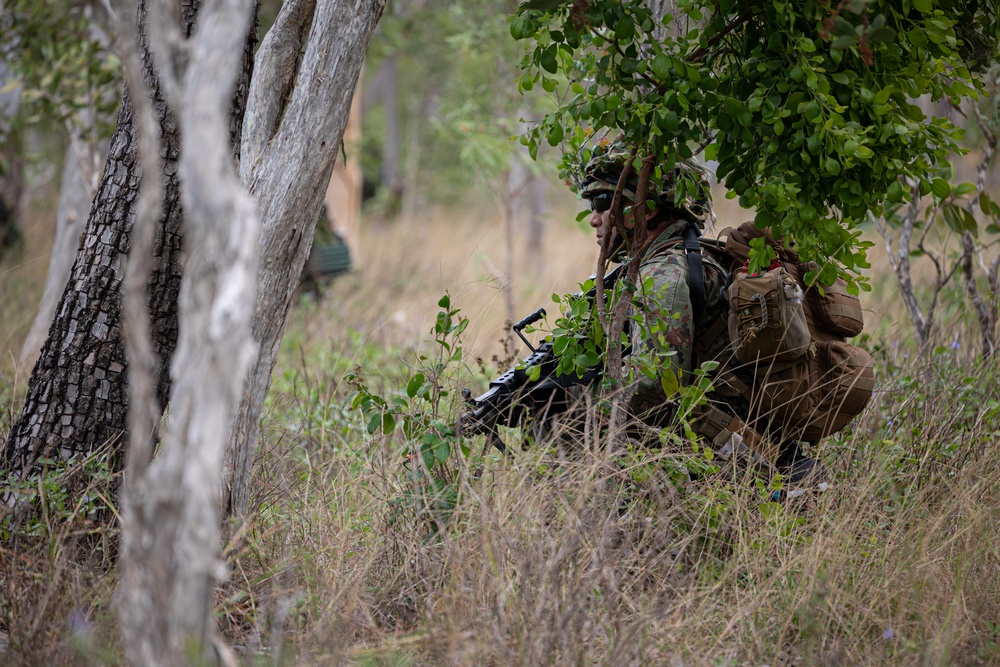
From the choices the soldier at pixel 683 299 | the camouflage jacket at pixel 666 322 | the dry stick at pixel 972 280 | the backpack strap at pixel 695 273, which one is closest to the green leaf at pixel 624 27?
the soldier at pixel 683 299

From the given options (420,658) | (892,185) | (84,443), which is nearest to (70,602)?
(84,443)

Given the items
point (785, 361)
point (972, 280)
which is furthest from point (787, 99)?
point (972, 280)

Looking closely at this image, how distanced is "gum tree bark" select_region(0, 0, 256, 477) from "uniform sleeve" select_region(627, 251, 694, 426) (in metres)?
1.50

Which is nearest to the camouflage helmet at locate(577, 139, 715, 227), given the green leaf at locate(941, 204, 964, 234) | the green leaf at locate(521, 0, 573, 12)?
the green leaf at locate(521, 0, 573, 12)

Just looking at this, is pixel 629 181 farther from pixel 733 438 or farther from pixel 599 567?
pixel 599 567

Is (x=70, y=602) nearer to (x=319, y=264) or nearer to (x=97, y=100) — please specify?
(x=97, y=100)

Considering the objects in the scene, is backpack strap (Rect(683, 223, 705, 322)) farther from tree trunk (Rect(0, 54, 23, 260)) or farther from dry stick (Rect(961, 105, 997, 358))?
tree trunk (Rect(0, 54, 23, 260))

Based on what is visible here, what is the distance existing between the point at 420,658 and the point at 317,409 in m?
1.89

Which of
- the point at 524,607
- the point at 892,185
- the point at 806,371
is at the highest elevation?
the point at 892,185

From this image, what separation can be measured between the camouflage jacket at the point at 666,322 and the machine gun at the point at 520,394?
169 millimetres

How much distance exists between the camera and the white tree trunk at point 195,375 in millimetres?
1468

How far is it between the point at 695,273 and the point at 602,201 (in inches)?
Result: 18.2

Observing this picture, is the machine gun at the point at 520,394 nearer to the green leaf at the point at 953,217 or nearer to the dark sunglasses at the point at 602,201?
the dark sunglasses at the point at 602,201

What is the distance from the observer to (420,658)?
2.27 meters
